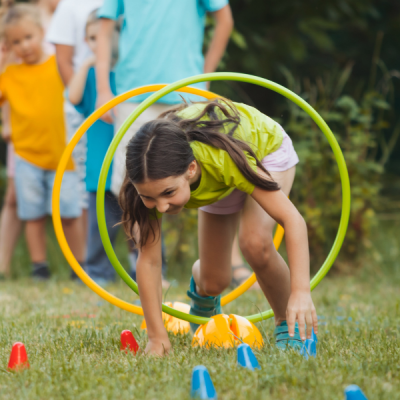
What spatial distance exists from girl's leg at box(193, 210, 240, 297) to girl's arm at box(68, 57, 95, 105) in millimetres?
1934

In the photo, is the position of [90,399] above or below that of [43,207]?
above

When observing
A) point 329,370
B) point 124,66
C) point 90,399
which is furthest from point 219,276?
point 124,66

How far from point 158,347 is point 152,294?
0.22 m

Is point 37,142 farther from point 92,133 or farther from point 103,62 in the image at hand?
point 103,62

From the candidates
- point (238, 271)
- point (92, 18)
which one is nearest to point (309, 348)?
point (238, 271)

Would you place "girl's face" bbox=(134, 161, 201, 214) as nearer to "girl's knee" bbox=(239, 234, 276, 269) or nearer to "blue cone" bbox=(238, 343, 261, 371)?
"girl's knee" bbox=(239, 234, 276, 269)

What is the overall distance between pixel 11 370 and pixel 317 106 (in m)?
3.93

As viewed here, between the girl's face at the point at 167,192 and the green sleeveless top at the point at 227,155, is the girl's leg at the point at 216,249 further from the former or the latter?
the girl's face at the point at 167,192

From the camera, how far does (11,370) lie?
2.12 m

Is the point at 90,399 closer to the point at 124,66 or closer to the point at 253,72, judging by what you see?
the point at 124,66

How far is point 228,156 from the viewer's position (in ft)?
7.51

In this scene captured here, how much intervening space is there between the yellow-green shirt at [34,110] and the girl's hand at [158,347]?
9.78 feet

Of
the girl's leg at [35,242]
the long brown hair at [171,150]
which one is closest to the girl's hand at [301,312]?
the long brown hair at [171,150]

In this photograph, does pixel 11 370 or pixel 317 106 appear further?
pixel 317 106
